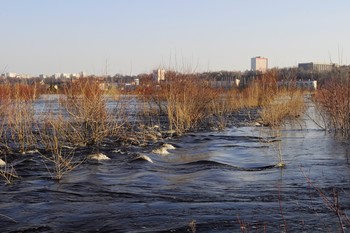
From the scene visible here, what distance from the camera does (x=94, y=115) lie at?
39.5 feet

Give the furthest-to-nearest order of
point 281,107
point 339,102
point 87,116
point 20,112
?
point 281,107, point 339,102, point 87,116, point 20,112

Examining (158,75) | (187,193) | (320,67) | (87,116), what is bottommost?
(187,193)

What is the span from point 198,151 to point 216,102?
10076 millimetres

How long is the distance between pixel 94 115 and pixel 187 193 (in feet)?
17.3

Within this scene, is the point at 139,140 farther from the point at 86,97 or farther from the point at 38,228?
the point at 38,228

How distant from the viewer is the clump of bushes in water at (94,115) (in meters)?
11.5

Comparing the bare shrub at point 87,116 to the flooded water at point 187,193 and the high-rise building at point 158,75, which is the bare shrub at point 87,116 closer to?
the flooded water at point 187,193

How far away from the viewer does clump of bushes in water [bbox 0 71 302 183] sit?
37.8 feet

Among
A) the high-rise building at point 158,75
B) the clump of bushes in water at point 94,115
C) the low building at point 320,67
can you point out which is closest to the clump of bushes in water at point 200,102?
the clump of bushes in water at point 94,115

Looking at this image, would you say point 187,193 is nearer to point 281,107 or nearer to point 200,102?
point 200,102

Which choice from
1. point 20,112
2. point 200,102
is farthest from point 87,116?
point 200,102

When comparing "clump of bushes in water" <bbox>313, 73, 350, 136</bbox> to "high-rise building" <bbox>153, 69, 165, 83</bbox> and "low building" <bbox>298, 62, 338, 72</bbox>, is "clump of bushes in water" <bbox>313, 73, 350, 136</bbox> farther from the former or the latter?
"high-rise building" <bbox>153, 69, 165, 83</bbox>

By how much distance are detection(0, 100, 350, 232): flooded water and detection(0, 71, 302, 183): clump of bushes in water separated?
69cm

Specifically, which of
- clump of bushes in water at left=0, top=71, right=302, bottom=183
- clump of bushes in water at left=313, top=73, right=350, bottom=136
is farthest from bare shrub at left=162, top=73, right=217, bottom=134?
clump of bushes in water at left=313, top=73, right=350, bottom=136
